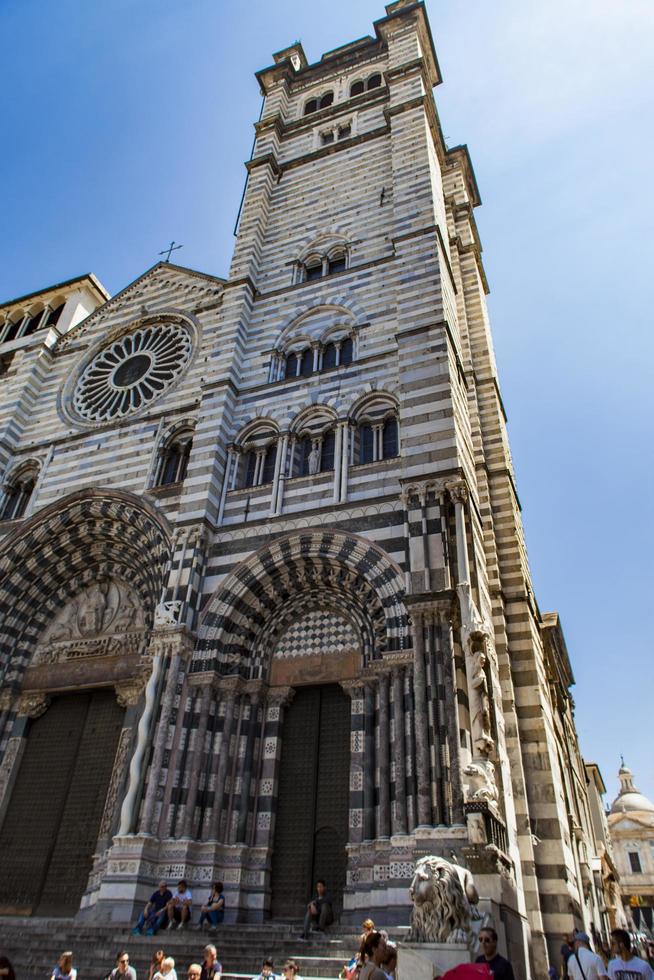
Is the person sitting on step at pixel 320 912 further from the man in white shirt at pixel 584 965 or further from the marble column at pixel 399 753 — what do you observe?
the man in white shirt at pixel 584 965

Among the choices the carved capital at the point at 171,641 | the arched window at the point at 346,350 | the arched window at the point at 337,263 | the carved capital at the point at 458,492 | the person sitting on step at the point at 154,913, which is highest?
the arched window at the point at 337,263

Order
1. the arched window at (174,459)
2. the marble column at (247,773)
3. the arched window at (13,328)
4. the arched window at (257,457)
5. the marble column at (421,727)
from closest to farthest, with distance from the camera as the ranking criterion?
the marble column at (421,727) < the marble column at (247,773) < the arched window at (257,457) < the arched window at (174,459) < the arched window at (13,328)

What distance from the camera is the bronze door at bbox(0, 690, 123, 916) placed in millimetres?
12969

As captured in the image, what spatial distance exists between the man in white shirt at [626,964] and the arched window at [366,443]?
31.9 ft

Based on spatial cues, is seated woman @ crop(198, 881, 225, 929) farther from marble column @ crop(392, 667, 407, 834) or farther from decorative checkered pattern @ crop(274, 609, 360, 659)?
decorative checkered pattern @ crop(274, 609, 360, 659)

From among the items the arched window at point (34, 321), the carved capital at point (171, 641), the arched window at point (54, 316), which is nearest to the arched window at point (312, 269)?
the arched window at point (54, 316)

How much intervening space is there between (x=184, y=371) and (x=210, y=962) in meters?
14.2

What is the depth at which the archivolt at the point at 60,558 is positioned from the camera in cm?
1605

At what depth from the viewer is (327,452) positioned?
49.0 ft

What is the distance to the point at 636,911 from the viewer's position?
52750mm

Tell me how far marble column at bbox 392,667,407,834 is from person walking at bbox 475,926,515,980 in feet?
15.3

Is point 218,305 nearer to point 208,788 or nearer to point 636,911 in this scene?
point 208,788

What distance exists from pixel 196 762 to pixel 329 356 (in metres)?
9.79

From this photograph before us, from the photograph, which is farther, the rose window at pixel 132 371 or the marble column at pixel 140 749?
the rose window at pixel 132 371
